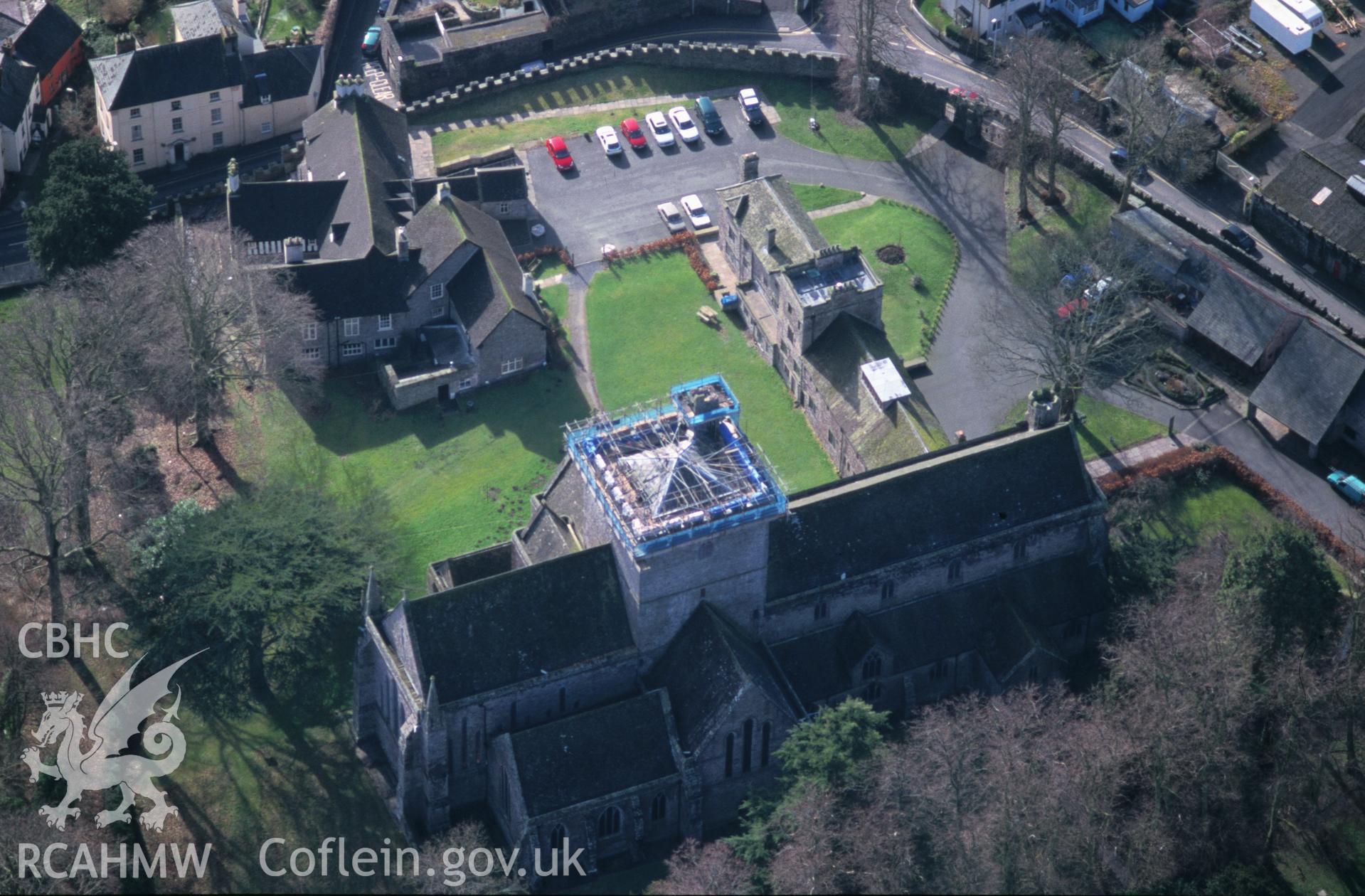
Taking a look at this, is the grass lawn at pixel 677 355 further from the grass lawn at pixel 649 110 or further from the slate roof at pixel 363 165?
the grass lawn at pixel 649 110

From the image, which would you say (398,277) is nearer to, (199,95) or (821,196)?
(199,95)

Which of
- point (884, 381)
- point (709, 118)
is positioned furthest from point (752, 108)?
point (884, 381)

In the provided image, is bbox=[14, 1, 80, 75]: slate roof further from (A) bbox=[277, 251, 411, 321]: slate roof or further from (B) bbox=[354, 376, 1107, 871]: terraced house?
(B) bbox=[354, 376, 1107, 871]: terraced house

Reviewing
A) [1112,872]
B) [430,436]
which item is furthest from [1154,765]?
[430,436]

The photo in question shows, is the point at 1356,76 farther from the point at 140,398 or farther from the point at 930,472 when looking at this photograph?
the point at 140,398

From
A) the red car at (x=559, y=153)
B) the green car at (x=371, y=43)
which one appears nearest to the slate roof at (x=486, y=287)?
the red car at (x=559, y=153)

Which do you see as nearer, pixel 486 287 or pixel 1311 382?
pixel 1311 382
